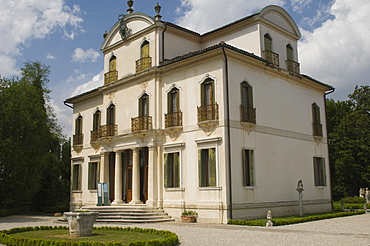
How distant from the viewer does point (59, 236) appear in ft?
45.4

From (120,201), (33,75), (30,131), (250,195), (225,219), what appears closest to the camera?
(225,219)

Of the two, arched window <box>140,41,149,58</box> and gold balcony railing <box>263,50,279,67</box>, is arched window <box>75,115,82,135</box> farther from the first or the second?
gold balcony railing <box>263,50,279,67</box>

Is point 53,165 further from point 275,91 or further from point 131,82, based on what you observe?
point 275,91

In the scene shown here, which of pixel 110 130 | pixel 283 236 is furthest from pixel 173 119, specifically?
pixel 283 236

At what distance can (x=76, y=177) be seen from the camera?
99.0 feet

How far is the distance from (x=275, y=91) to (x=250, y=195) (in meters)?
6.65

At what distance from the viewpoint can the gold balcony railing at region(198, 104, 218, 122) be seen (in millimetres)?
20219

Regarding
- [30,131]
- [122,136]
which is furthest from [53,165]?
[122,136]

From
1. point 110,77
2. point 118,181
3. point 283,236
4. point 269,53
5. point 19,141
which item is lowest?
point 283,236

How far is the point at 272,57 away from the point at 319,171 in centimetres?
835

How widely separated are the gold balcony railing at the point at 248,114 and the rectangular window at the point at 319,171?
23.7 feet

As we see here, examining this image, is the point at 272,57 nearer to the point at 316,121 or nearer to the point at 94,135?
the point at 316,121

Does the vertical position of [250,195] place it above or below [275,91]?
below

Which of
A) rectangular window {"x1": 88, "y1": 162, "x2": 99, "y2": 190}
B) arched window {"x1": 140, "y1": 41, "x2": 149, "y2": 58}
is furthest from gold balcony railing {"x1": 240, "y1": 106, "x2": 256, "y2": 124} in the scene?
rectangular window {"x1": 88, "y1": 162, "x2": 99, "y2": 190}
